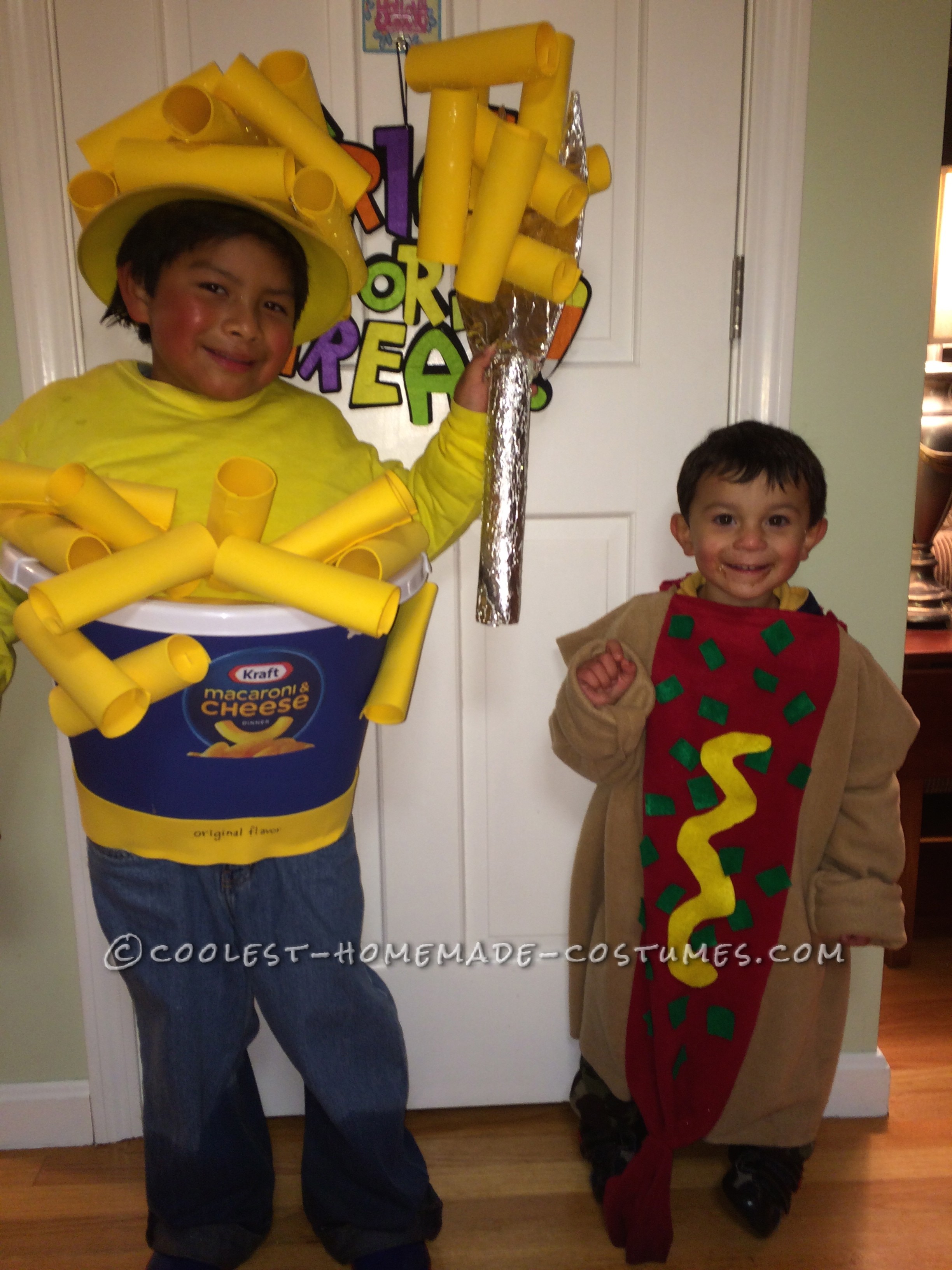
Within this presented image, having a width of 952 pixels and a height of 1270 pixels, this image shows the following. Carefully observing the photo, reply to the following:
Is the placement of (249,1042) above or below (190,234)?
below

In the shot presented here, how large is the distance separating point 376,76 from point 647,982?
1.28m

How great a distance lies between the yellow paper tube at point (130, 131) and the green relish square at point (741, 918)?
1127 mm

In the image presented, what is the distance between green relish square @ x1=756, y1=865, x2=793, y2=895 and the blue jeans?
511 millimetres

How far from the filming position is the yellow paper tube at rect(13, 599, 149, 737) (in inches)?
32.3

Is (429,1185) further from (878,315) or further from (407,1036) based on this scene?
(878,315)

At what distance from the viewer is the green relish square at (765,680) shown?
4.01 ft

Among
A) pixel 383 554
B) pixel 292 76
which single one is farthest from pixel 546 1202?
pixel 292 76

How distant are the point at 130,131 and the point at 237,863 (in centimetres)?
77

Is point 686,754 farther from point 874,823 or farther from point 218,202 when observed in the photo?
point 218,202

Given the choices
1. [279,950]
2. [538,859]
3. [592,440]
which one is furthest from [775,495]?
[279,950]

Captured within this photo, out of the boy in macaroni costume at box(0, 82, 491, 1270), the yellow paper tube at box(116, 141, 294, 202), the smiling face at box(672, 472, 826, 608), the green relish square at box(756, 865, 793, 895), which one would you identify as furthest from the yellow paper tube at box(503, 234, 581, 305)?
the green relish square at box(756, 865, 793, 895)

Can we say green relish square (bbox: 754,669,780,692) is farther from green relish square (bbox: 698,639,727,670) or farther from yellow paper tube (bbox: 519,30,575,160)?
yellow paper tube (bbox: 519,30,575,160)

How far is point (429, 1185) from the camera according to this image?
4.47 ft

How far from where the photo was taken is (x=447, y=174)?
968 millimetres
